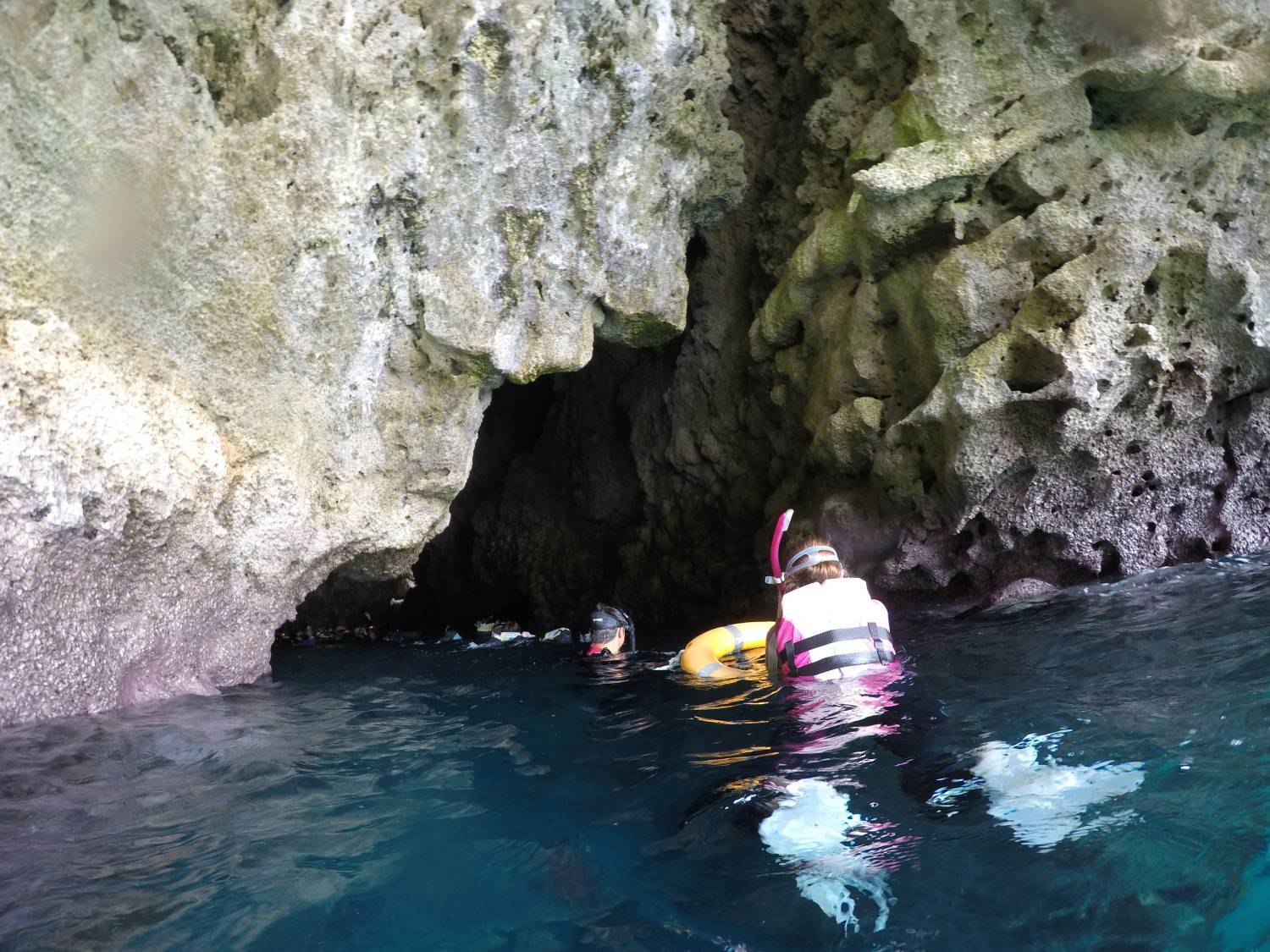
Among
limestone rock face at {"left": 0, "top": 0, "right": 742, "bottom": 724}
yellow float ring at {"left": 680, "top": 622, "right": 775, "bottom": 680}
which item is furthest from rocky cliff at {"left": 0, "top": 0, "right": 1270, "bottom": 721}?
yellow float ring at {"left": 680, "top": 622, "right": 775, "bottom": 680}

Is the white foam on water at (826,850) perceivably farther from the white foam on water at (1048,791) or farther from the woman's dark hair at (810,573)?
the woman's dark hair at (810,573)

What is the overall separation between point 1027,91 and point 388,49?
15.1 ft

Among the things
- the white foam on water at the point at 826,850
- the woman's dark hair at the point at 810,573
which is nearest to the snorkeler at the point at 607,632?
the woman's dark hair at the point at 810,573

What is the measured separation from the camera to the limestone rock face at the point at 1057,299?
7.11 meters

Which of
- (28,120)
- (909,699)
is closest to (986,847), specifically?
(909,699)

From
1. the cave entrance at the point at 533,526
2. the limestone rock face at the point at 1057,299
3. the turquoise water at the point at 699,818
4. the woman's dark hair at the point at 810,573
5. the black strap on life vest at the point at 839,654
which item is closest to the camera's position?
the turquoise water at the point at 699,818

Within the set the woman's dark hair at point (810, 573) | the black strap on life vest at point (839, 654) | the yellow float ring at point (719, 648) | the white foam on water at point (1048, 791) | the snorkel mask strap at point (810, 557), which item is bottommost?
the white foam on water at point (1048, 791)

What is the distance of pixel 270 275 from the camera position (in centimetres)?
602

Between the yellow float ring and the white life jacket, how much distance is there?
108 cm

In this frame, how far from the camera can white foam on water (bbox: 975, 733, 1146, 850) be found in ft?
11.1

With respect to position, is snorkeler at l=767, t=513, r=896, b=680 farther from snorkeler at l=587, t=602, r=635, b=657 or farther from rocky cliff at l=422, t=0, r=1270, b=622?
rocky cliff at l=422, t=0, r=1270, b=622

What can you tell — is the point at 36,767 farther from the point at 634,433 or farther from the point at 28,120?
the point at 634,433

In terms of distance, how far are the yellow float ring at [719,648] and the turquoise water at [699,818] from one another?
0.28m

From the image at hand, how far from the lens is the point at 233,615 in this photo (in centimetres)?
638
